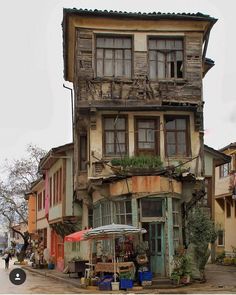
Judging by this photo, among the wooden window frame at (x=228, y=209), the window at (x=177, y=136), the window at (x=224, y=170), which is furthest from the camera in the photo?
the wooden window frame at (x=228, y=209)

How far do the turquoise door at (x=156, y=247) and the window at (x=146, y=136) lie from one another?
3.21m

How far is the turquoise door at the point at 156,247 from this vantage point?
24406mm

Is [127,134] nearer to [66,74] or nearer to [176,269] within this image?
[176,269]

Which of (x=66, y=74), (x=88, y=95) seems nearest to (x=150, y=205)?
(x=88, y=95)

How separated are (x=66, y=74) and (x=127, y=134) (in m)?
8.63

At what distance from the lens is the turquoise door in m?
24.4

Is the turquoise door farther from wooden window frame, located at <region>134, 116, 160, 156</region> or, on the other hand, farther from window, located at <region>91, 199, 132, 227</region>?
wooden window frame, located at <region>134, 116, 160, 156</region>

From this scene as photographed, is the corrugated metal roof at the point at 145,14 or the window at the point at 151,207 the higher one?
the corrugated metal roof at the point at 145,14

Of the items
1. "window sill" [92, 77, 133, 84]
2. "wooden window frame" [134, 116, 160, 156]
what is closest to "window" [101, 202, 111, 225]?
"wooden window frame" [134, 116, 160, 156]

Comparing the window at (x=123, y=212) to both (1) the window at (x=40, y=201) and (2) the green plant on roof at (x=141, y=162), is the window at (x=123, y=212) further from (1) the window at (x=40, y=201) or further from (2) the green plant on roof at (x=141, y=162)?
(1) the window at (x=40, y=201)

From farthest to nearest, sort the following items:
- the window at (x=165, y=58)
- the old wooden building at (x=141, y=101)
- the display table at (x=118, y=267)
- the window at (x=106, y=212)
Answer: the window at (x=165, y=58) → the window at (x=106, y=212) → the old wooden building at (x=141, y=101) → the display table at (x=118, y=267)

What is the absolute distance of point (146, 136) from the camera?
1025 inches

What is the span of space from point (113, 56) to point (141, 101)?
93.7 inches

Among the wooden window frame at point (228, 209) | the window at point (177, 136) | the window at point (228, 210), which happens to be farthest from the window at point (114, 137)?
the window at point (228, 210)
